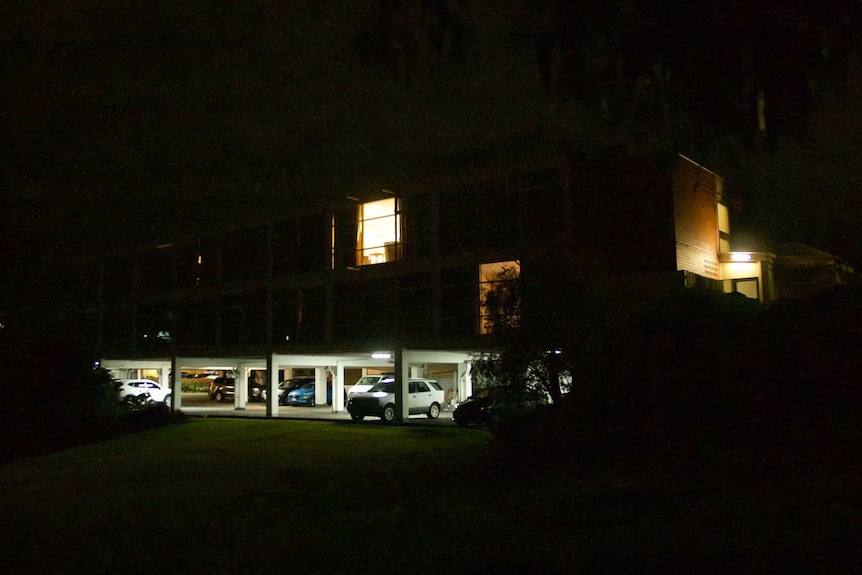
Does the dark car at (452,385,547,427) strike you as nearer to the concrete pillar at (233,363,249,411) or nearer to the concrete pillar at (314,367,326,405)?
the concrete pillar at (314,367,326,405)

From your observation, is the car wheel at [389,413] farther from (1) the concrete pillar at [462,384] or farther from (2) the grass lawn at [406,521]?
(2) the grass lawn at [406,521]

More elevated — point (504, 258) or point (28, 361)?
point (504, 258)

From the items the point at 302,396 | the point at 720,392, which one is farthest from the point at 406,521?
the point at 302,396

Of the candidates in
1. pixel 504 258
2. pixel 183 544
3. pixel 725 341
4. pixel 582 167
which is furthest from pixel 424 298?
pixel 183 544

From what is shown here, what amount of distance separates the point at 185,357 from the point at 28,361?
29.4 ft

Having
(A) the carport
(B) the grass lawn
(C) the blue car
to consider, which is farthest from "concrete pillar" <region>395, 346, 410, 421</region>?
(C) the blue car

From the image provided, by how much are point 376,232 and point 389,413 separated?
24.0 ft

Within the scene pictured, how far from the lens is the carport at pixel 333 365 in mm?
27109

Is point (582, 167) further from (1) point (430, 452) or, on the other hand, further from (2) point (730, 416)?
(2) point (730, 416)

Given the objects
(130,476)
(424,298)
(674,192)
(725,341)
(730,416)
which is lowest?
(130,476)

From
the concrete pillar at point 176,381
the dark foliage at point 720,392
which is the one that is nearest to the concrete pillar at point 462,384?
the concrete pillar at point 176,381

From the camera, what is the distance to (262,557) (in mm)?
8414

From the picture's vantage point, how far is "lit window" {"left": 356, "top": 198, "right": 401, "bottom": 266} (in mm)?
29219

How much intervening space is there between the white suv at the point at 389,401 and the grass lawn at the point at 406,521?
9547mm
